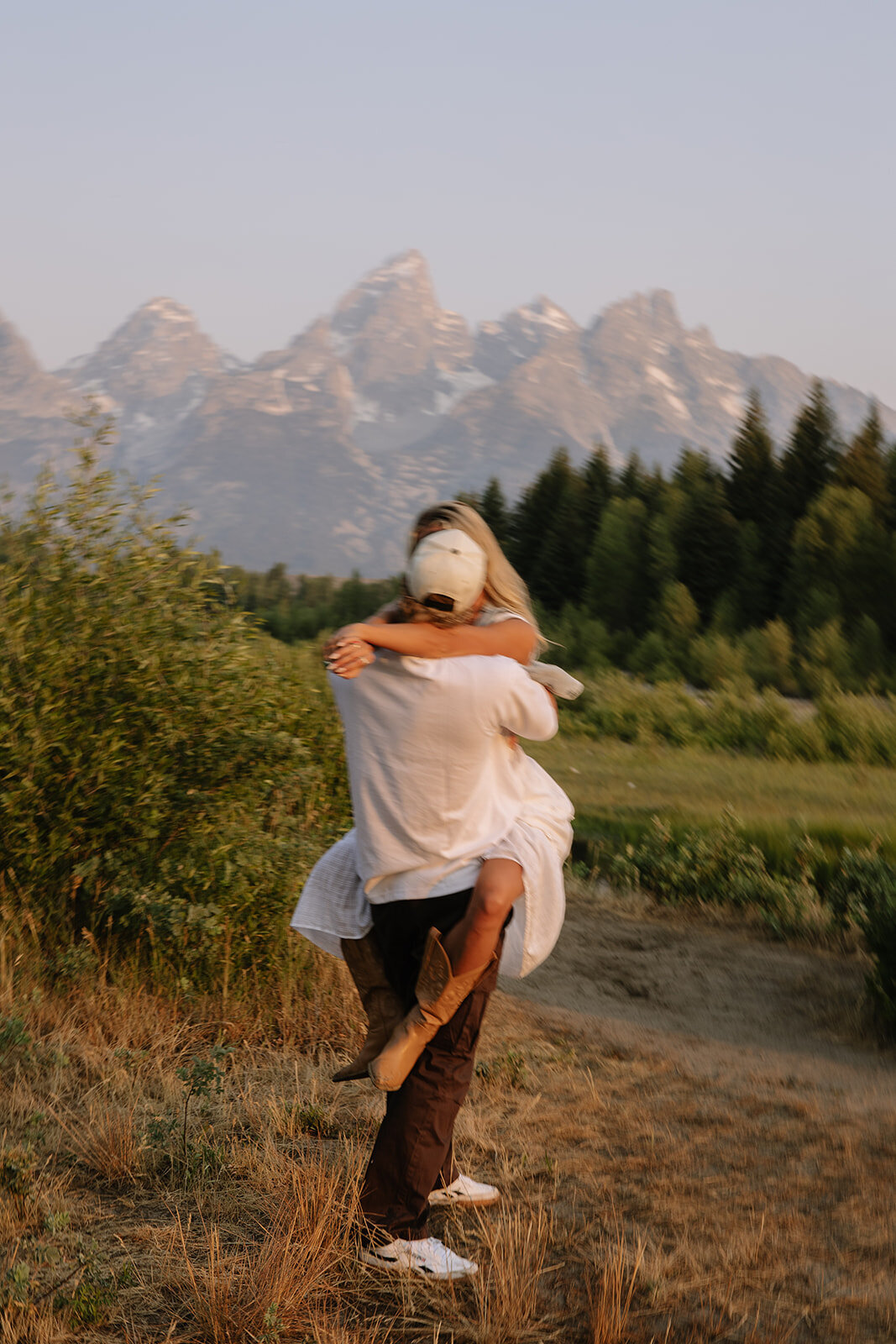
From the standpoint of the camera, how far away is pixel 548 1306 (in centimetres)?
286

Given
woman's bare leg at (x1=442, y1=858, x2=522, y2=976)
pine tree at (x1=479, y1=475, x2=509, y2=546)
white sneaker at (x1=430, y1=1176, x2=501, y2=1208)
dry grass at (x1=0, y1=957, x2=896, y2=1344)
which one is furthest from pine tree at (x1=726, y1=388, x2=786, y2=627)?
woman's bare leg at (x1=442, y1=858, x2=522, y2=976)

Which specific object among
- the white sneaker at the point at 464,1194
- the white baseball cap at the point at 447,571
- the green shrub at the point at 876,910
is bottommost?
the white sneaker at the point at 464,1194

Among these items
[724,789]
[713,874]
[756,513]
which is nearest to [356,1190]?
[713,874]

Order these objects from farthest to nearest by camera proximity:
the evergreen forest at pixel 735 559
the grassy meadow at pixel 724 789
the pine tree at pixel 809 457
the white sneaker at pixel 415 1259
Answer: the pine tree at pixel 809 457 → the evergreen forest at pixel 735 559 → the grassy meadow at pixel 724 789 → the white sneaker at pixel 415 1259

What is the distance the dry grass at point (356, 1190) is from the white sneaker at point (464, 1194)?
61 millimetres

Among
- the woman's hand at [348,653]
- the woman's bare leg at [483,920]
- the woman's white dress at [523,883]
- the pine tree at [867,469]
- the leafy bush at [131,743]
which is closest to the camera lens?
the woman's hand at [348,653]

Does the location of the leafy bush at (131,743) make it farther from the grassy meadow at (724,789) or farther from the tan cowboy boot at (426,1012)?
the grassy meadow at (724,789)

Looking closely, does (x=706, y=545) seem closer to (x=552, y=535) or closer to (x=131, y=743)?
(x=552, y=535)

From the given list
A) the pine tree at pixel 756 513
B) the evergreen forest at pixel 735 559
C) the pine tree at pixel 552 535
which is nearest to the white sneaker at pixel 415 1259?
the evergreen forest at pixel 735 559

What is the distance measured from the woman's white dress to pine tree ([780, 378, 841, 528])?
90.7ft

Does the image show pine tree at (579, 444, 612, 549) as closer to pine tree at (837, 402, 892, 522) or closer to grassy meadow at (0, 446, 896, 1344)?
pine tree at (837, 402, 892, 522)

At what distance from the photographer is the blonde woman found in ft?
8.50

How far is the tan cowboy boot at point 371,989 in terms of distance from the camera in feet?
9.28

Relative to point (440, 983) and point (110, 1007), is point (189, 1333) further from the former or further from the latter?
point (110, 1007)
